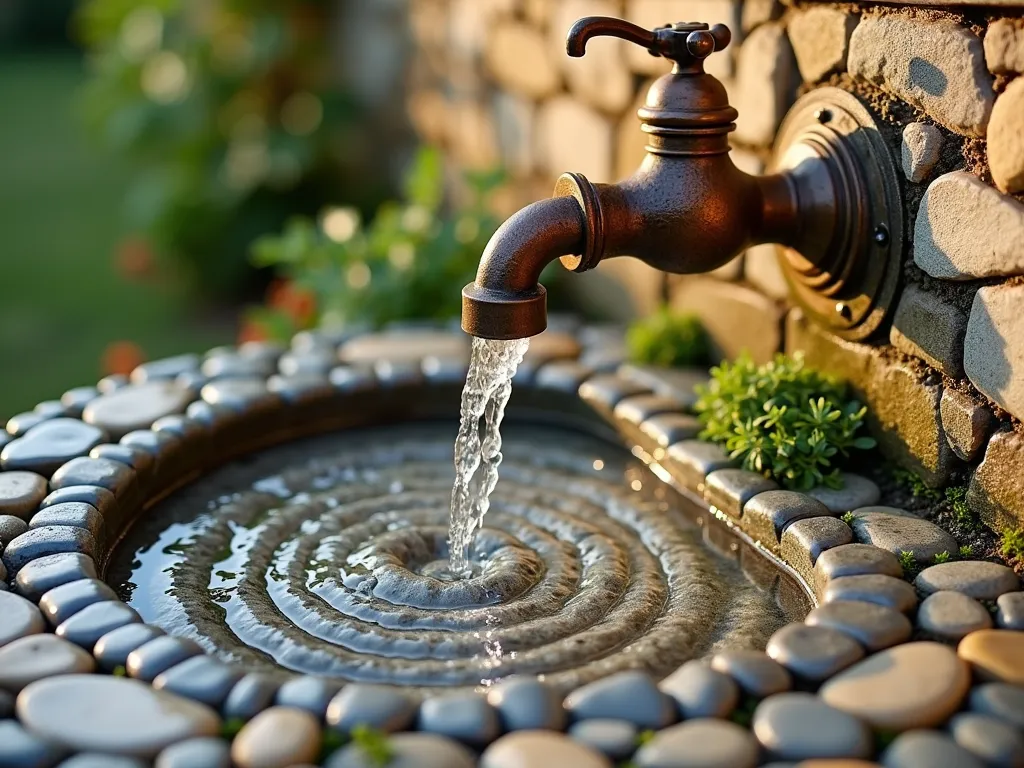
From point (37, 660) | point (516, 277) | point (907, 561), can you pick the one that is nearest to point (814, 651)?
point (907, 561)

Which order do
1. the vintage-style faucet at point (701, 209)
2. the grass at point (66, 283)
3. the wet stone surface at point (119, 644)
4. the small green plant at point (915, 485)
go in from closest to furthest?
the wet stone surface at point (119, 644), the vintage-style faucet at point (701, 209), the small green plant at point (915, 485), the grass at point (66, 283)

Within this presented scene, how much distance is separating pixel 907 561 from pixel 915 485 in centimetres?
30

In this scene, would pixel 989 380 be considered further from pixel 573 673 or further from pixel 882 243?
pixel 573 673

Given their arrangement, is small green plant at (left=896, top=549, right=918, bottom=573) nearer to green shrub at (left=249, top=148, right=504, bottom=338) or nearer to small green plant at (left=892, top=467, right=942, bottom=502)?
small green plant at (left=892, top=467, right=942, bottom=502)

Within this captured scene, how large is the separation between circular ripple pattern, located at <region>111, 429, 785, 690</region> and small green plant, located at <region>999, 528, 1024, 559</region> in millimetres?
392

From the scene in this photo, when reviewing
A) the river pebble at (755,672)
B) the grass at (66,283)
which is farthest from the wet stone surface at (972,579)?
the grass at (66,283)

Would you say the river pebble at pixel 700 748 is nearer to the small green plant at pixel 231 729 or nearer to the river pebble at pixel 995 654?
the river pebble at pixel 995 654

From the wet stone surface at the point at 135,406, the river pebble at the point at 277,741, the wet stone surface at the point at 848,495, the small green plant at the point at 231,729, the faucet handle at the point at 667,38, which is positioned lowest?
the small green plant at the point at 231,729

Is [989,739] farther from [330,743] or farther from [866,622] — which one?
[330,743]

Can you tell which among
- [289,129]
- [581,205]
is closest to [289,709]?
[581,205]

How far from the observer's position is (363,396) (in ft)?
8.72

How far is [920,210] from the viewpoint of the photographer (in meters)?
2.02

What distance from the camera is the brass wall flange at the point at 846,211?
2111mm

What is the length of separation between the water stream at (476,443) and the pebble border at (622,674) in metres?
0.37
